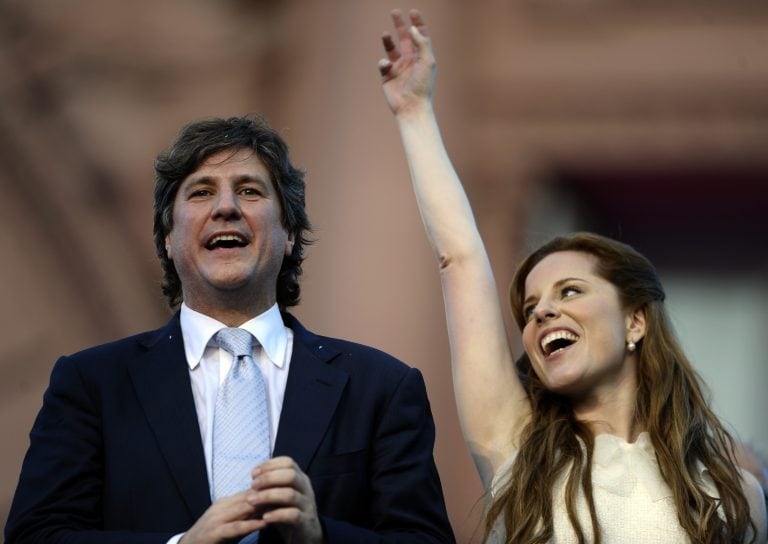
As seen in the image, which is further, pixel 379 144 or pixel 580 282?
pixel 379 144

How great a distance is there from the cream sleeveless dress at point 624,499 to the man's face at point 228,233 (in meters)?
0.69

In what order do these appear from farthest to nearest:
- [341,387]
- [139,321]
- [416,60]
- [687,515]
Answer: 1. [139,321]
2. [416,60]
3. [687,515]
4. [341,387]

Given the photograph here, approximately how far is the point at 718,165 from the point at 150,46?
1.73 metres

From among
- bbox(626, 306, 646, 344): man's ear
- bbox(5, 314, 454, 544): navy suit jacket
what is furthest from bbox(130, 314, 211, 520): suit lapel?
bbox(626, 306, 646, 344): man's ear

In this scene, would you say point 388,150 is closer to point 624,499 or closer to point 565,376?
point 565,376

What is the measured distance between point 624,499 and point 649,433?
18 cm

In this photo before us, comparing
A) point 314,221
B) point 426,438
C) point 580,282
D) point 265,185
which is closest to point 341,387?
point 426,438

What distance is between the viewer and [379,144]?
4.25 meters

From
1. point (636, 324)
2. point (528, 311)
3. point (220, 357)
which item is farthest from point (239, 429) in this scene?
point (636, 324)

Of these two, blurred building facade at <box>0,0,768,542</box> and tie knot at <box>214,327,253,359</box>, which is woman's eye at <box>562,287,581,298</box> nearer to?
tie knot at <box>214,327,253,359</box>

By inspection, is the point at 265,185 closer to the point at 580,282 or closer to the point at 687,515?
the point at 580,282

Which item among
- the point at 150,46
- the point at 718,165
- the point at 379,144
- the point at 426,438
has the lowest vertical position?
the point at 426,438

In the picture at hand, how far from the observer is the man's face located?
2.52 meters

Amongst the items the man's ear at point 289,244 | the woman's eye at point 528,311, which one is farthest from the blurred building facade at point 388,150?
the man's ear at point 289,244
